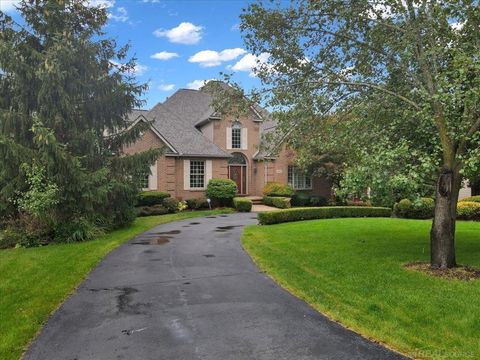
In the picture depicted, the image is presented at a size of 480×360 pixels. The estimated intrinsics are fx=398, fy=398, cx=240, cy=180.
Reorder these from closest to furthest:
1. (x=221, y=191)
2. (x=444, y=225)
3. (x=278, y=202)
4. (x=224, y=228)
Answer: (x=444, y=225), (x=224, y=228), (x=221, y=191), (x=278, y=202)

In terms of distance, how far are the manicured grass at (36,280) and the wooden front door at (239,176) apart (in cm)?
1604

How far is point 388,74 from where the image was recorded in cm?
1002

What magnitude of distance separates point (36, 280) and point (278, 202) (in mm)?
18833

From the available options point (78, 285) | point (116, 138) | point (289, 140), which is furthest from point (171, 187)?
point (78, 285)

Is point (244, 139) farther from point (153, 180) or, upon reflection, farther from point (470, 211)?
point (470, 211)

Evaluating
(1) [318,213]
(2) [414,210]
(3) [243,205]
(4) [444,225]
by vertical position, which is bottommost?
(1) [318,213]

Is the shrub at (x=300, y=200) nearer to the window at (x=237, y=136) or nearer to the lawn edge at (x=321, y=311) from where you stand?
the window at (x=237, y=136)

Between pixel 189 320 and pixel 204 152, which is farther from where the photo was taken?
pixel 204 152

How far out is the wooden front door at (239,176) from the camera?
99.7ft

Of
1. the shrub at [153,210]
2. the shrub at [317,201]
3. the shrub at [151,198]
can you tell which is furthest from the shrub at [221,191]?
the shrub at [317,201]

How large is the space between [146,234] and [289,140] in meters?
7.38

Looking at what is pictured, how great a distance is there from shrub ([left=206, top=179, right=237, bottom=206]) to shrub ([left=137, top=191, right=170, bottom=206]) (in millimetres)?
3066

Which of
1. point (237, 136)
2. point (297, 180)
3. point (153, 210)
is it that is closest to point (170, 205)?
point (153, 210)

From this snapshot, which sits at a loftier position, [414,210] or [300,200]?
[300,200]
